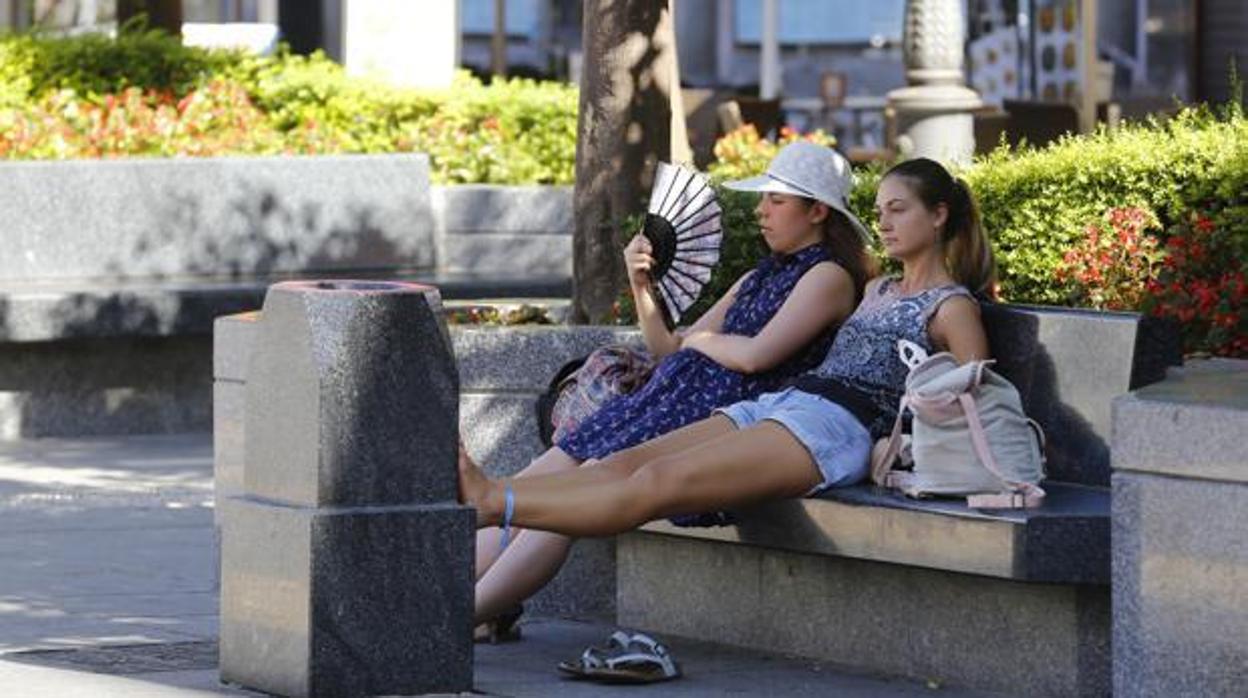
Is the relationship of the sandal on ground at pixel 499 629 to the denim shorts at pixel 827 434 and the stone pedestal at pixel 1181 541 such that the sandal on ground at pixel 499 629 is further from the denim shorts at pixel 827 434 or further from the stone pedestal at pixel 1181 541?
the stone pedestal at pixel 1181 541

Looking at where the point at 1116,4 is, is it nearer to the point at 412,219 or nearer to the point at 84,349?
the point at 412,219

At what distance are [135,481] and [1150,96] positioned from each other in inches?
543

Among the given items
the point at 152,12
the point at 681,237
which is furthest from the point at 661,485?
the point at 152,12

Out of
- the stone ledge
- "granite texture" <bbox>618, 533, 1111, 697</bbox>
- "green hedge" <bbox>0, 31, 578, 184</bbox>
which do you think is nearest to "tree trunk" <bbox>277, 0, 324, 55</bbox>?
"green hedge" <bbox>0, 31, 578, 184</bbox>

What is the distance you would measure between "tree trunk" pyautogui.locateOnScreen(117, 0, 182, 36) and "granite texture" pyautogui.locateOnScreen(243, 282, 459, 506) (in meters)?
12.1

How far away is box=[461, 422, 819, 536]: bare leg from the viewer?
722 cm

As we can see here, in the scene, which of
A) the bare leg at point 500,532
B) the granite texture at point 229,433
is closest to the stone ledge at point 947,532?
the bare leg at point 500,532

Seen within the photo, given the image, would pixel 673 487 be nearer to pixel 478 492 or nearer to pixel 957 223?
pixel 478 492

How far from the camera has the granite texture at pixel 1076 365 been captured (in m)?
7.25

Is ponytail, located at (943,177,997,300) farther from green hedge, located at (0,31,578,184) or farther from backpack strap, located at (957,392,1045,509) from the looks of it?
green hedge, located at (0,31,578,184)

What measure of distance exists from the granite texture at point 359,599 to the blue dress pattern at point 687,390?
84cm

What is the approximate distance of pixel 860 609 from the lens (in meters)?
7.68

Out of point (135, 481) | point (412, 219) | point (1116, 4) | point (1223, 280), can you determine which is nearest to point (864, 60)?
point (1116, 4)

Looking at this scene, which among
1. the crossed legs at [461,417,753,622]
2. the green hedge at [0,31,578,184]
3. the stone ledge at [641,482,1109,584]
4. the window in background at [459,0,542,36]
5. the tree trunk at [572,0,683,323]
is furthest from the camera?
the window in background at [459,0,542,36]
